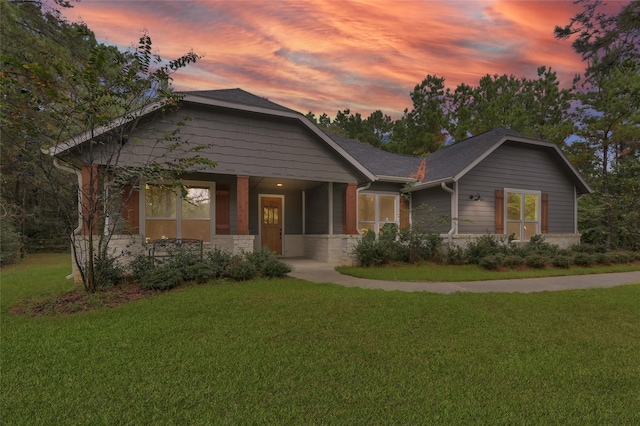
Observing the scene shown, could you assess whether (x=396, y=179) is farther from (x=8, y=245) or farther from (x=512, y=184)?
(x=8, y=245)

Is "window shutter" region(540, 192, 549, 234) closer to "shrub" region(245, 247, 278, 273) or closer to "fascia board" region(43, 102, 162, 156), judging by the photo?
"shrub" region(245, 247, 278, 273)

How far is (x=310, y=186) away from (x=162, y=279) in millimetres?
6782

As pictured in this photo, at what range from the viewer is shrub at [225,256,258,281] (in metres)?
7.19

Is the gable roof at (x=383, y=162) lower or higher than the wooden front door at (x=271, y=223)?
higher

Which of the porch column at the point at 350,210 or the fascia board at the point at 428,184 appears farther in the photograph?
the fascia board at the point at 428,184

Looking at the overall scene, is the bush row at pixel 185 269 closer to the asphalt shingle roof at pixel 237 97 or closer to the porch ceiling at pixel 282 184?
the porch ceiling at pixel 282 184

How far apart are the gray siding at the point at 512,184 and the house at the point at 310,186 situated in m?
0.04

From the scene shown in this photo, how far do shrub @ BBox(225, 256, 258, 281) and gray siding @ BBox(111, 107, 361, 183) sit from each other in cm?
278

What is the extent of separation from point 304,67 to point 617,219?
15405 millimetres

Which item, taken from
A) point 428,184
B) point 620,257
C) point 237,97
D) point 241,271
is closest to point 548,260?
point 620,257

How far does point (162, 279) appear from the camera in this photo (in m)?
6.38

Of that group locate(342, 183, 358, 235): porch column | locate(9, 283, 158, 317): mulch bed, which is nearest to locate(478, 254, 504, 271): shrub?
locate(342, 183, 358, 235): porch column

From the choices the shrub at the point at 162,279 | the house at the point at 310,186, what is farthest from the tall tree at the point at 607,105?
the shrub at the point at 162,279

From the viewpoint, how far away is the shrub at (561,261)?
32.4 feet
